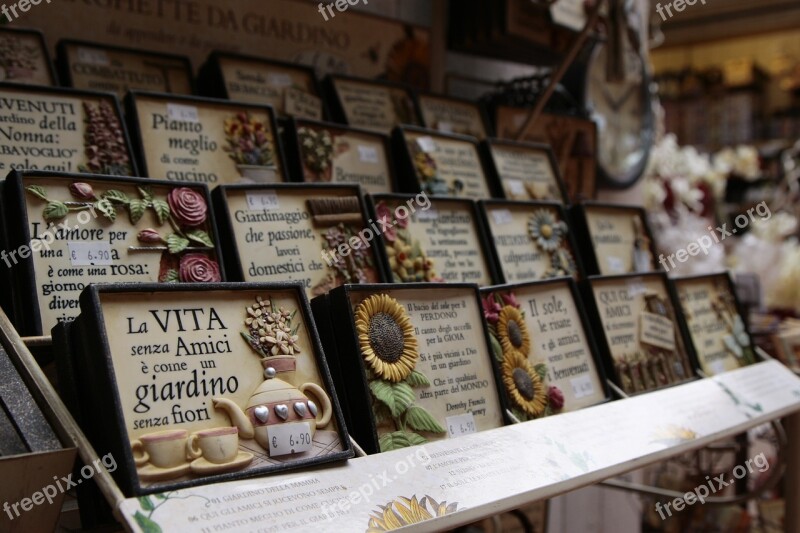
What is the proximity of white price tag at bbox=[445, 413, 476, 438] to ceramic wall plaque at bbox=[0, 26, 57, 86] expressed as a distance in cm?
94

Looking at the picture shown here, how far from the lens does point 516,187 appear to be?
6.24ft

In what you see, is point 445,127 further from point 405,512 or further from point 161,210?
point 405,512

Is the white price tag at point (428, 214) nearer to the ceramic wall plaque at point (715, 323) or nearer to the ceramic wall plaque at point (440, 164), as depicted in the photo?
the ceramic wall plaque at point (440, 164)

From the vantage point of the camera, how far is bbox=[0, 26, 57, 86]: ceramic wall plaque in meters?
1.42

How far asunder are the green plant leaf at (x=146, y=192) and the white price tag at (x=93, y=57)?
490 mm

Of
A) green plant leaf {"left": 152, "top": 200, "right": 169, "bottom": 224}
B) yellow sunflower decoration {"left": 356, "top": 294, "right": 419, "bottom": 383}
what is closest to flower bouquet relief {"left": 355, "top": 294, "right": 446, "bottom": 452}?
yellow sunflower decoration {"left": 356, "top": 294, "right": 419, "bottom": 383}

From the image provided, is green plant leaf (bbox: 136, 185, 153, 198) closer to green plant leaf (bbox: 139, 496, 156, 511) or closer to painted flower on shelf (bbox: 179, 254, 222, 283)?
painted flower on shelf (bbox: 179, 254, 222, 283)

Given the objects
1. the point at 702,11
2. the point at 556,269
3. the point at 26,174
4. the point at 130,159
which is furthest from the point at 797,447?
the point at 702,11

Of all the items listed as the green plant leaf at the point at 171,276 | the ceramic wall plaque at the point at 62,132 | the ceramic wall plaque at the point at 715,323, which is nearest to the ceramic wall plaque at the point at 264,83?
the ceramic wall plaque at the point at 62,132

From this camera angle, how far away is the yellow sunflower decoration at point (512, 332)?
137cm

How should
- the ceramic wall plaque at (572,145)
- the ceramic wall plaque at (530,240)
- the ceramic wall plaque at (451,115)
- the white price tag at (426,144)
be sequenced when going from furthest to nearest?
1. the ceramic wall plaque at (572,145)
2. the ceramic wall plaque at (451,115)
3. the white price tag at (426,144)
4. the ceramic wall plaque at (530,240)

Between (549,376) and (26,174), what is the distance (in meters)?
0.91

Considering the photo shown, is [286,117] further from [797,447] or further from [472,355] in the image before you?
[797,447]

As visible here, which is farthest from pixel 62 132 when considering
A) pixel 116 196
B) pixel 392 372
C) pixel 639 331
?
pixel 639 331
